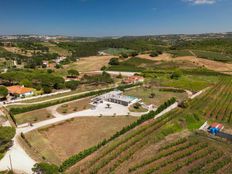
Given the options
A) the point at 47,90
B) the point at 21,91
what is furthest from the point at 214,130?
the point at 21,91

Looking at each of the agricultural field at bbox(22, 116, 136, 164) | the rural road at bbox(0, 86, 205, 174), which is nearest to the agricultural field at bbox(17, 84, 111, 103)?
the rural road at bbox(0, 86, 205, 174)

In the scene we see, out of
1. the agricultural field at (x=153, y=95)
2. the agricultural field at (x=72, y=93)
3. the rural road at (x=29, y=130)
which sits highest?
the agricultural field at (x=153, y=95)

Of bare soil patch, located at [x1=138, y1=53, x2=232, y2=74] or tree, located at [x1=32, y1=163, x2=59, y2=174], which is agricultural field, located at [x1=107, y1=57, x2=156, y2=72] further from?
tree, located at [x1=32, y1=163, x2=59, y2=174]

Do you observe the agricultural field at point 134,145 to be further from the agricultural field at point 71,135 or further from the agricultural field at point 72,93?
the agricultural field at point 72,93

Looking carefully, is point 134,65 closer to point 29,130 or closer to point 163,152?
point 29,130

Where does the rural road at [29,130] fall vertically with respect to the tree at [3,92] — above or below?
below

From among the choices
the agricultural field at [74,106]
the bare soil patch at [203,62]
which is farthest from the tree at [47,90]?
the bare soil patch at [203,62]

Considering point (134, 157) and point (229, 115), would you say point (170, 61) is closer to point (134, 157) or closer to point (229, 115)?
point (229, 115)
